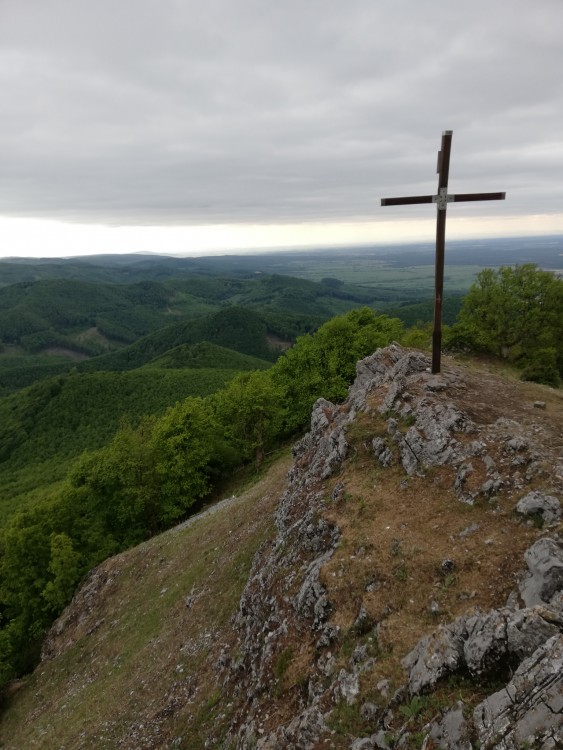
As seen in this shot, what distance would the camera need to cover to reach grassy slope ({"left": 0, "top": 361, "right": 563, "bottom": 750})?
484 inches

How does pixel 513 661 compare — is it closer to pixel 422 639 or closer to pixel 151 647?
pixel 422 639

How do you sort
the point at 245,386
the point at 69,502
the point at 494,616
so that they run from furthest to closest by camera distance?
1. the point at 245,386
2. the point at 69,502
3. the point at 494,616

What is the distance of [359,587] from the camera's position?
13953mm

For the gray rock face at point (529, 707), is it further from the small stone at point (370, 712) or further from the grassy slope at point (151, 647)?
the grassy slope at point (151, 647)

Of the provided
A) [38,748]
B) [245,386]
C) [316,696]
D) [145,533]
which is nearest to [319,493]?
[316,696]

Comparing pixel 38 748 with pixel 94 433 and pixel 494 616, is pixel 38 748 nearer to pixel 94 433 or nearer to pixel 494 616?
pixel 494 616

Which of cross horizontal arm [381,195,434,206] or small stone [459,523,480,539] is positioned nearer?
small stone [459,523,480,539]

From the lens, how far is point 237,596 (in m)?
21.2

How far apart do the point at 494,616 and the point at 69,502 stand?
154 feet

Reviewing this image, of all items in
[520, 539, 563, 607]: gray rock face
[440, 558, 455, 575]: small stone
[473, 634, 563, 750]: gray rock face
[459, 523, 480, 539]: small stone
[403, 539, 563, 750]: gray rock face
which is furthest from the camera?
[459, 523, 480, 539]: small stone

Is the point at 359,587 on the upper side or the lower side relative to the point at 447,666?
lower

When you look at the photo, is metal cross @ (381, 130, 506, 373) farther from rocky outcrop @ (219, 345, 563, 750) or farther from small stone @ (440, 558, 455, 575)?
small stone @ (440, 558, 455, 575)

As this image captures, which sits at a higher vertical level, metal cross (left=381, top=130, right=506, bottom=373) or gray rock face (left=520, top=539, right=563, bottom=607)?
metal cross (left=381, top=130, right=506, bottom=373)

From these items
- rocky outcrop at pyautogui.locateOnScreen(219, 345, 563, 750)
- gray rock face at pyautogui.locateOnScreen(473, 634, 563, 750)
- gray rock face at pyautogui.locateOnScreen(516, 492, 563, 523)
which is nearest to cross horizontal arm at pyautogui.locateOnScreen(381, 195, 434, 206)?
rocky outcrop at pyautogui.locateOnScreen(219, 345, 563, 750)
